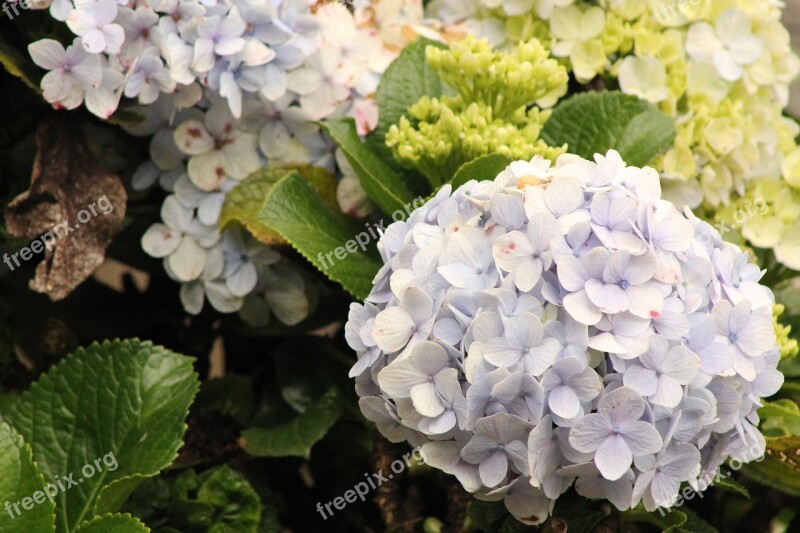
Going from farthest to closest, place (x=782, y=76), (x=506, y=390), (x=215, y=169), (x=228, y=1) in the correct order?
(x=782, y=76) < (x=215, y=169) < (x=228, y=1) < (x=506, y=390)

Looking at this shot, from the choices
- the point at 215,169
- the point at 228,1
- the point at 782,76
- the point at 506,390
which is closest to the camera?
the point at 506,390

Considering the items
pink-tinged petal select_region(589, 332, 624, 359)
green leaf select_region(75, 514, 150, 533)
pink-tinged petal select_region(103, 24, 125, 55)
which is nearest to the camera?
pink-tinged petal select_region(589, 332, 624, 359)

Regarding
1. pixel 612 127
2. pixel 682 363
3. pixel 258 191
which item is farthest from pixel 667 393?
pixel 258 191

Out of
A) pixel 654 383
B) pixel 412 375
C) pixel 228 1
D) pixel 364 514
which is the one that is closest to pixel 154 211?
pixel 228 1

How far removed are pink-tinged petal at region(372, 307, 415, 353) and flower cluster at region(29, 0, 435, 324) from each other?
329 millimetres

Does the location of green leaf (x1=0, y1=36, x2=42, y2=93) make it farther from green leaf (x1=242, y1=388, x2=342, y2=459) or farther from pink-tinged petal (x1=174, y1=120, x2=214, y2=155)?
green leaf (x1=242, y1=388, x2=342, y2=459)

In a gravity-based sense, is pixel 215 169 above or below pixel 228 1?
below

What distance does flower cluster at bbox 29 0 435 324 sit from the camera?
2.84 feet

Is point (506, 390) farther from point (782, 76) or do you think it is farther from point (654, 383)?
point (782, 76)

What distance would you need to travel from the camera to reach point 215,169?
0.97 metres

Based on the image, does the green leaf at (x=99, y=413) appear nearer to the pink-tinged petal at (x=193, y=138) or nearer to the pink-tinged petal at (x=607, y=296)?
the pink-tinged petal at (x=193, y=138)

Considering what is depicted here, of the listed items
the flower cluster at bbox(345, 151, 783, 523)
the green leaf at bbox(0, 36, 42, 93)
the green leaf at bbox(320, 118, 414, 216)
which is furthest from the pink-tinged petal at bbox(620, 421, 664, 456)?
the green leaf at bbox(0, 36, 42, 93)

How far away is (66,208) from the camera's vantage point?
0.93 metres

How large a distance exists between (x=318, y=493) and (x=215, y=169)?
41 centimetres
